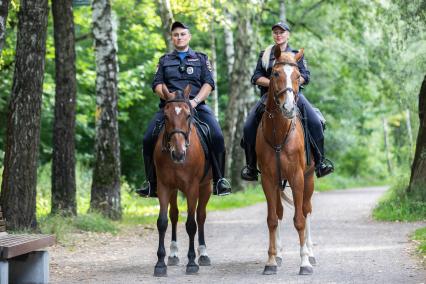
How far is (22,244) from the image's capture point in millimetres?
9180

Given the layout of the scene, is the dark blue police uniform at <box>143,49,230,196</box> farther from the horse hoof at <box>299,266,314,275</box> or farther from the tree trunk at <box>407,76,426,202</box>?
the tree trunk at <box>407,76,426,202</box>

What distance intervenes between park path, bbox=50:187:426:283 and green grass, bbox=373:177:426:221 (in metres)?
0.43

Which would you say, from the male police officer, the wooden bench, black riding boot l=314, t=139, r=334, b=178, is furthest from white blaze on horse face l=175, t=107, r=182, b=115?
black riding boot l=314, t=139, r=334, b=178

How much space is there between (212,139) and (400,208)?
9416 mm

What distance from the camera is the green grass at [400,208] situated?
19.5 m

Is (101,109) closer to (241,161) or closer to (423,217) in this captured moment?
(423,217)

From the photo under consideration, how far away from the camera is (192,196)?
11.4m

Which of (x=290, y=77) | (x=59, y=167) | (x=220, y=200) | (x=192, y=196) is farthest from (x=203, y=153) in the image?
(x=220, y=200)

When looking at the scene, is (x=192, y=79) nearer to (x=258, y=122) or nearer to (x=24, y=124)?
(x=258, y=122)

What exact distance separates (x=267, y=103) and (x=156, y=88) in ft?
4.95

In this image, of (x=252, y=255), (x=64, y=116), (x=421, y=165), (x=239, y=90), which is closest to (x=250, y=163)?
(x=252, y=255)

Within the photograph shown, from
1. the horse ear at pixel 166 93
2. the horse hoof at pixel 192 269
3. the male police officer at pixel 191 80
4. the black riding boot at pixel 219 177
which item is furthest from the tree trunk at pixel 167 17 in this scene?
the horse hoof at pixel 192 269

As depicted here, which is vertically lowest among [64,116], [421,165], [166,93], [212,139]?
[421,165]

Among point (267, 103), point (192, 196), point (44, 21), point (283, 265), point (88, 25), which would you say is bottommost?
point (283, 265)
